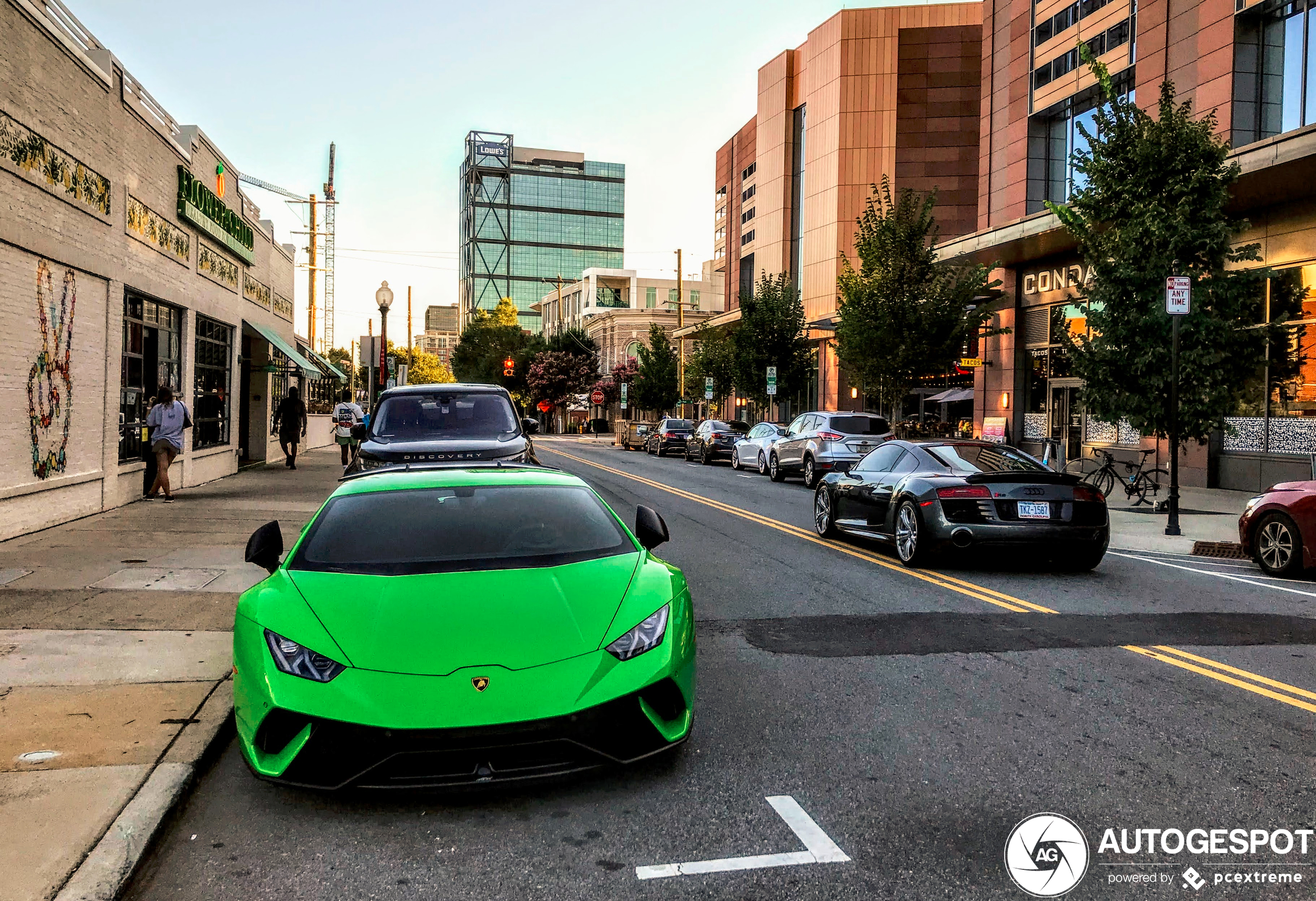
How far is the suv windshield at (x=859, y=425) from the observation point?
22.6 meters

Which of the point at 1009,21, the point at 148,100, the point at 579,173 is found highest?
the point at 579,173

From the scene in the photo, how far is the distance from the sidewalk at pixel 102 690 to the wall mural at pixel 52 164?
413 cm

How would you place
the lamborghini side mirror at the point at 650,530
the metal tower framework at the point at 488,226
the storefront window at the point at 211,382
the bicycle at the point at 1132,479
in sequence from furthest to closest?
1. the metal tower framework at the point at 488,226
2. the storefront window at the point at 211,382
3. the bicycle at the point at 1132,479
4. the lamborghini side mirror at the point at 650,530

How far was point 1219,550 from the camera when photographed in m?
12.1

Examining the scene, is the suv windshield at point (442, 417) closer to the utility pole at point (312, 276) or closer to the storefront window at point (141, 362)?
the storefront window at point (141, 362)

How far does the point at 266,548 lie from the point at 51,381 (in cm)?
884

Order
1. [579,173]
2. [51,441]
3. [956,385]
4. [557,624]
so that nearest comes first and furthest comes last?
[557,624] < [51,441] < [956,385] < [579,173]

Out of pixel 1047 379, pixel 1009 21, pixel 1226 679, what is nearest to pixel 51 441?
pixel 1226 679

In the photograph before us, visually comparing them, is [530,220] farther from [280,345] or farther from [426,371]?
[280,345]

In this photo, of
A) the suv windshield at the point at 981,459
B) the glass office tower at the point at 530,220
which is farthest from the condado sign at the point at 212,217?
the glass office tower at the point at 530,220

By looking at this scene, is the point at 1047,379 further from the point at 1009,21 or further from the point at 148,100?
the point at 148,100

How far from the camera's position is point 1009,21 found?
99.8 feet

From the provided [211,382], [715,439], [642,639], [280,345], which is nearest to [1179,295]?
[642,639]

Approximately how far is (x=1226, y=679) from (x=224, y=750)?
18.2ft
